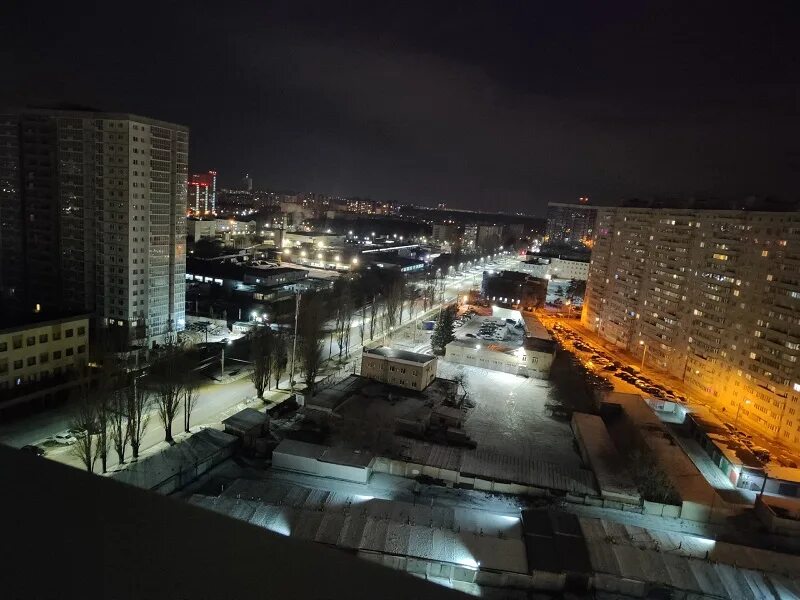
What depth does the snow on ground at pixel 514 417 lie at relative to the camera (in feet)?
25.5

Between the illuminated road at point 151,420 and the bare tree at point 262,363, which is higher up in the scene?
the bare tree at point 262,363

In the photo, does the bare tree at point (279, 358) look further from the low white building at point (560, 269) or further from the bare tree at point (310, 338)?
the low white building at point (560, 269)

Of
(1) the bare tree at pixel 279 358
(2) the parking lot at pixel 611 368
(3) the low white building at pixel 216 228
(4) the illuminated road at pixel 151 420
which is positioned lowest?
(2) the parking lot at pixel 611 368

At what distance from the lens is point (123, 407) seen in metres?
7.01

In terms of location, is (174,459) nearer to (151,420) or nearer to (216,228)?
(151,420)

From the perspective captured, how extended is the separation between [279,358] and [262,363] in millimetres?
610

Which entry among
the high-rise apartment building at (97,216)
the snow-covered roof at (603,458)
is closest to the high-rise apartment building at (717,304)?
the snow-covered roof at (603,458)

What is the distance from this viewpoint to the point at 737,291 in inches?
428

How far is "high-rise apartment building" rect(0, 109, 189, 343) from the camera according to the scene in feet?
31.7

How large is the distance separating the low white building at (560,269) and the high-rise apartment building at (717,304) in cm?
933

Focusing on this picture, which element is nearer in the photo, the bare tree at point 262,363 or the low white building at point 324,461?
the low white building at point 324,461

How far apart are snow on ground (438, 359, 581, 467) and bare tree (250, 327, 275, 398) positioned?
10.7 feet

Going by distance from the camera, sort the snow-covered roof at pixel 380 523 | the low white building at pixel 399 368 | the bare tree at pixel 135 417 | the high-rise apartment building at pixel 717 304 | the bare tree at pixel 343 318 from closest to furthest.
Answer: the snow-covered roof at pixel 380 523 < the bare tree at pixel 135 417 < the high-rise apartment building at pixel 717 304 < the low white building at pixel 399 368 < the bare tree at pixel 343 318

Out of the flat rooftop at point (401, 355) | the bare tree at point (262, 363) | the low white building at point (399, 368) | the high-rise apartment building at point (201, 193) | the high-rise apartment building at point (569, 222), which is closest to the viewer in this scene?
the bare tree at point (262, 363)
